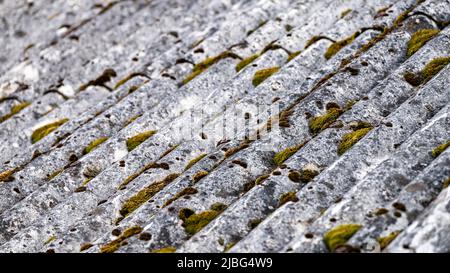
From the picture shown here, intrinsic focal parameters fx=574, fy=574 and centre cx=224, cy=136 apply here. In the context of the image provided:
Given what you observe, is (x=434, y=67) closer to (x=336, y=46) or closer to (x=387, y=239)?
(x=336, y=46)

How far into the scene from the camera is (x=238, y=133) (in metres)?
10.3

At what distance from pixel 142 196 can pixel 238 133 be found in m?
2.12

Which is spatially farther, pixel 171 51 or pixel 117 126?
pixel 171 51

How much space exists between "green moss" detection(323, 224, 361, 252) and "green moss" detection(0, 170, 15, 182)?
6.18 metres

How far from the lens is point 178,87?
12.6m

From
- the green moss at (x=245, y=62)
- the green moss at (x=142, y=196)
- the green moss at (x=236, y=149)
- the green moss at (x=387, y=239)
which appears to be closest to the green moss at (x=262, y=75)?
the green moss at (x=245, y=62)

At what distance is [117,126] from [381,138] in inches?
216

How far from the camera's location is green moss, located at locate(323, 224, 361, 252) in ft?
23.2

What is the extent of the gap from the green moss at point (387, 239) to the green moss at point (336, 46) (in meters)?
5.78


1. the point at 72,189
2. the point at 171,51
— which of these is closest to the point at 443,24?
the point at 171,51

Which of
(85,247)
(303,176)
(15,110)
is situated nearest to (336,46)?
(303,176)

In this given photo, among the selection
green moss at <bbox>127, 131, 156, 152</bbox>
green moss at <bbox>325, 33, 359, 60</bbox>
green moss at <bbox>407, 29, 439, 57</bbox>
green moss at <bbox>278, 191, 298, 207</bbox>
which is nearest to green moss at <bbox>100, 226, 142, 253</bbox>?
green moss at <bbox>278, 191, 298, 207</bbox>
